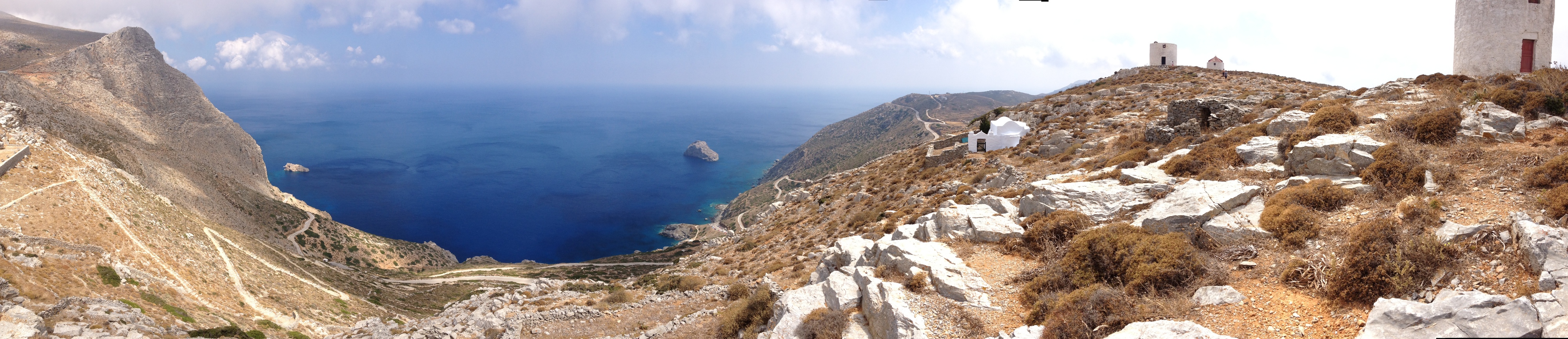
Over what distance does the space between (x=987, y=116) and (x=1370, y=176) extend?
3347 centimetres

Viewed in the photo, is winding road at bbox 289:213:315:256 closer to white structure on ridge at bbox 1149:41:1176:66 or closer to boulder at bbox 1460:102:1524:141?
boulder at bbox 1460:102:1524:141

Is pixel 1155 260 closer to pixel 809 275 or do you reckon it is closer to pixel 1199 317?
pixel 1199 317

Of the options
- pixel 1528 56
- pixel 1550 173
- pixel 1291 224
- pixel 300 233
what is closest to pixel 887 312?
pixel 1291 224

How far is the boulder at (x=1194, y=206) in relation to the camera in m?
10.8

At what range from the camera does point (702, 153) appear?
16688 centimetres

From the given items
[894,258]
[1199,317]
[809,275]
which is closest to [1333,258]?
[1199,317]

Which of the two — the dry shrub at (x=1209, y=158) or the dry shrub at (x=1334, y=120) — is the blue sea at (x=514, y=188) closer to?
the dry shrub at (x=1209, y=158)

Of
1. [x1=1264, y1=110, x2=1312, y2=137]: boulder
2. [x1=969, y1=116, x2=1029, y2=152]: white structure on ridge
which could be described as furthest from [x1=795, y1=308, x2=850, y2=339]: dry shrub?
[x1=969, y1=116, x2=1029, y2=152]: white structure on ridge

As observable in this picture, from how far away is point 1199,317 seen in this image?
816 centimetres

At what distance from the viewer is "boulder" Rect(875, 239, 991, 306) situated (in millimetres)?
10328

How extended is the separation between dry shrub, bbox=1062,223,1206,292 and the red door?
14.7 meters

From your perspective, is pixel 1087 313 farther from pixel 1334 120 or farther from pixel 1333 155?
pixel 1334 120

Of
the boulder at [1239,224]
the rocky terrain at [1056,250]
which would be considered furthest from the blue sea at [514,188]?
the boulder at [1239,224]

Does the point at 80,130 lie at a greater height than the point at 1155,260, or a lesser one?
greater
